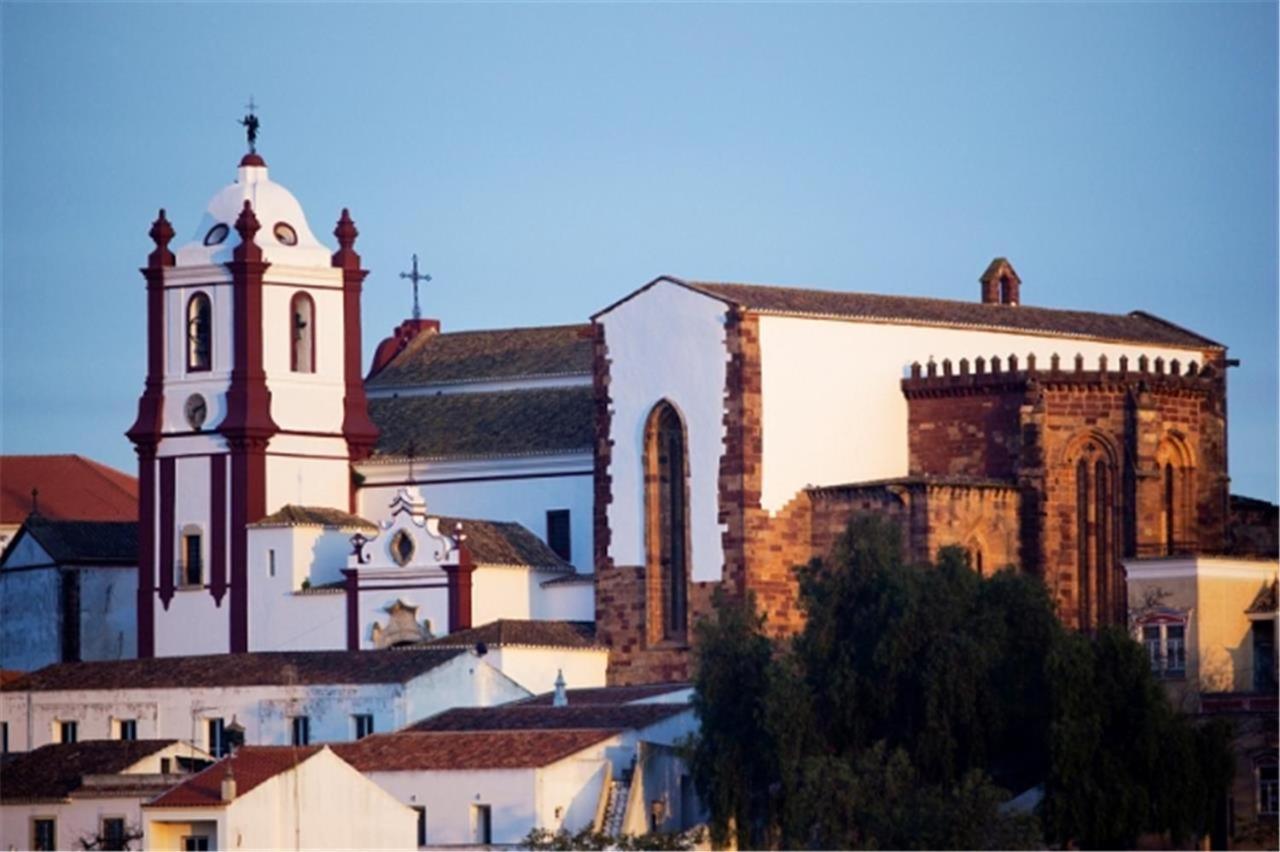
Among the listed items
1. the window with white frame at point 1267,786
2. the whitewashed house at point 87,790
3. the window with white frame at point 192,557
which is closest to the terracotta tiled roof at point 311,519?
the window with white frame at point 192,557

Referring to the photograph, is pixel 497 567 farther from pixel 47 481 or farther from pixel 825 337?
pixel 47 481

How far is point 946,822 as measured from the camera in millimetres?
70812

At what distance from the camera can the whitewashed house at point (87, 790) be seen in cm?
8012

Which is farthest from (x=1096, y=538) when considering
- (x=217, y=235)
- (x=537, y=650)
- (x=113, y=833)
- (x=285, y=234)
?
(x=113, y=833)

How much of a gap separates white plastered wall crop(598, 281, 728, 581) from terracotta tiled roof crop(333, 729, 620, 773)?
10.1 meters

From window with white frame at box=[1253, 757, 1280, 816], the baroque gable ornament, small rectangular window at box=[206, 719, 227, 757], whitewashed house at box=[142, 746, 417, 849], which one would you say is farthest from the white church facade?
window with white frame at box=[1253, 757, 1280, 816]

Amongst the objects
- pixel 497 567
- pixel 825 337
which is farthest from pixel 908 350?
pixel 497 567

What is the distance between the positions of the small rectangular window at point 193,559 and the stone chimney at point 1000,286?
62.5ft

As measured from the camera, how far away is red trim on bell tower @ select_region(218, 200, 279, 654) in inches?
3757

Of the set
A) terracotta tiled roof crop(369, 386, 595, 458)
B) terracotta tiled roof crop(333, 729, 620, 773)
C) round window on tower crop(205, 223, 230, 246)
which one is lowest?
terracotta tiled roof crop(333, 729, 620, 773)

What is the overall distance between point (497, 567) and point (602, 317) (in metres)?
5.97

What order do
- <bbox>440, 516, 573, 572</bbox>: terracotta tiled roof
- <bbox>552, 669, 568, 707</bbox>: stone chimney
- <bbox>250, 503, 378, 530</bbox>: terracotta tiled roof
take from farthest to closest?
1. <bbox>250, 503, 378, 530</bbox>: terracotta tiled roof
2. <bbox>440, 516, 573, 572</bbox>: terracotta tiled roof
3. <bbox>552, 669, 568, 707</bbox>: stone chimney

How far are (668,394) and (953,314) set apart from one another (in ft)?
24.6

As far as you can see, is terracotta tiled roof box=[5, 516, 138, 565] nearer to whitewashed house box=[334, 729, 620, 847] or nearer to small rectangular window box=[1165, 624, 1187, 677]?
whitewashed house box=[334, 729, 620, 847]
